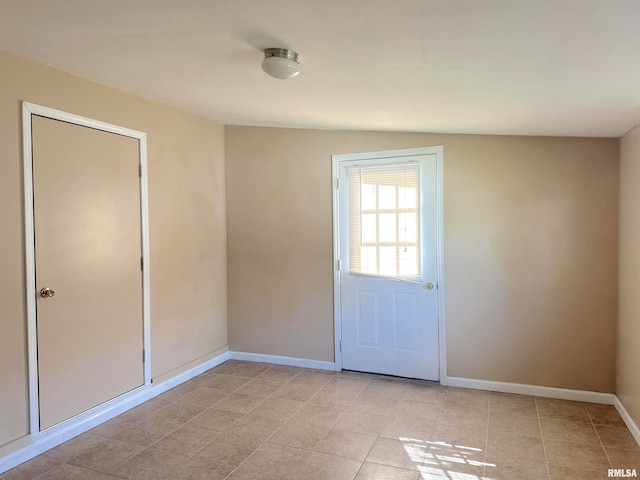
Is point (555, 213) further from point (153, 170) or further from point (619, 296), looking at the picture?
point (153, 170)

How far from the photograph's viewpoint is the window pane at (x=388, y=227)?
3.90 m

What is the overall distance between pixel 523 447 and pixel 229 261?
3.15m

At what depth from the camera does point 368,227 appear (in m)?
4.01

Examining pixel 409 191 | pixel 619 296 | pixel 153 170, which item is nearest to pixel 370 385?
pixel 409 191

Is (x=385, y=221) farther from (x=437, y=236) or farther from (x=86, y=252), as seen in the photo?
(x=86, y=252)

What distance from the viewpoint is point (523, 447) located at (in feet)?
8.82

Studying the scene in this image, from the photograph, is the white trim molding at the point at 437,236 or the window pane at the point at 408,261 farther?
the window pane at the point at 408,261

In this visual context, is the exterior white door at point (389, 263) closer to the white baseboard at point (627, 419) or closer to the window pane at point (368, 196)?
the window pane at point (368, 196)

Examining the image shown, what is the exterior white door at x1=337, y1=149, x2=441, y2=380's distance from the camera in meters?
3.79

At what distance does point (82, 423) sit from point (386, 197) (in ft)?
9.81

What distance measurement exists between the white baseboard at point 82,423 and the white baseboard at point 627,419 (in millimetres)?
3517

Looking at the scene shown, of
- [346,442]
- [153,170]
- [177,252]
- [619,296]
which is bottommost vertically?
[346,442]

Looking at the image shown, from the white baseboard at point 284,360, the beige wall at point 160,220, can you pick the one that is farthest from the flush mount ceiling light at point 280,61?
the white baseboard at point 284,360

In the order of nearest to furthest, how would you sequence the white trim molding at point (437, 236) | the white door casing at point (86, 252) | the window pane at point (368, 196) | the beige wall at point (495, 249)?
the white door casing at point (86, 252)
the beige wall at point (495, 249)
the white trim molding at point (437, 236)
the window pane at point (368, 196)
